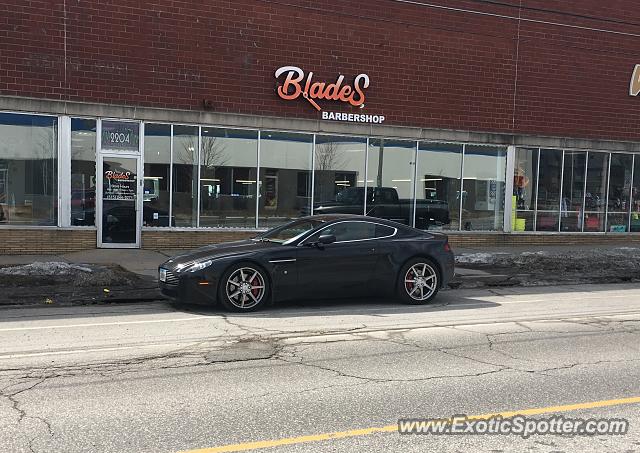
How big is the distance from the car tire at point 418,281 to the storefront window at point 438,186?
8240mm

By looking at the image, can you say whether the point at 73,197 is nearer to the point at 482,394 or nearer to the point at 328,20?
the point at 328,20

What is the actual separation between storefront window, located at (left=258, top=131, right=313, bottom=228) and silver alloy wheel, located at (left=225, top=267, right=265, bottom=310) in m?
7.59

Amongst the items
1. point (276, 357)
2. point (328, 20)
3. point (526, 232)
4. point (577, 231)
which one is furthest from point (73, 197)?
point (577, 231)

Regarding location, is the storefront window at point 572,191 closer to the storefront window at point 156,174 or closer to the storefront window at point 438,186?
the storefront window at point 438,186

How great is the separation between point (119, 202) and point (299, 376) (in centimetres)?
1055

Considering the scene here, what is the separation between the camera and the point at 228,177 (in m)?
15.7

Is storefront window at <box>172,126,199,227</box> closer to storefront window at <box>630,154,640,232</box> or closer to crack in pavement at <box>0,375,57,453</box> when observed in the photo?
crack in pavement at <box>0,375,57,453</box>

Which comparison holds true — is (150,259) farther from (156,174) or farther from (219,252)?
(219,252)

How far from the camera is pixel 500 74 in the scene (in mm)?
18172

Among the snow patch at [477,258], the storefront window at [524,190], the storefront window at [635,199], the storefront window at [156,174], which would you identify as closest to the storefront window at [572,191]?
the storefront window at [524,190]

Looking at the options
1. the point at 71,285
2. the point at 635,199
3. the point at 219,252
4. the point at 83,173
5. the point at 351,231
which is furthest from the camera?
the point at 635,199

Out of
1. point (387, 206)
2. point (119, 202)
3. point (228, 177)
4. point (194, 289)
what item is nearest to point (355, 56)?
point (387, 206)

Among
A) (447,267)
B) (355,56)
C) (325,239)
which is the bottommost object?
(447,267)

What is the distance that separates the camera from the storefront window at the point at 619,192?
20141mm
